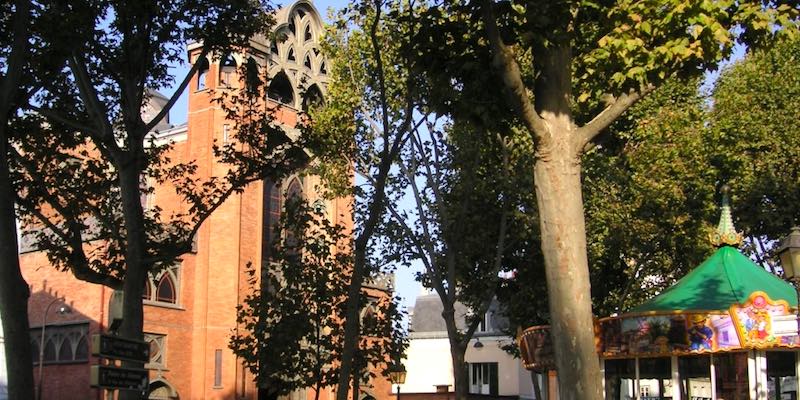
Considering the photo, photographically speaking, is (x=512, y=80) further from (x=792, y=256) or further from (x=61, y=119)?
(x=61, y=119)

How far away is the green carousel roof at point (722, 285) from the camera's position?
18.4 m

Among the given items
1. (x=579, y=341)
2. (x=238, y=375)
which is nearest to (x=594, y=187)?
(x=238, y=375)

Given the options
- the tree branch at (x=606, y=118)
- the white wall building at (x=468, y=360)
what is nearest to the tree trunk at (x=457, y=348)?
the tree branch at (x=606, y=118)

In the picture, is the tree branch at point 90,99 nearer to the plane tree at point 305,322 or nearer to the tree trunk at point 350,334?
the tree trunk at point 350,334

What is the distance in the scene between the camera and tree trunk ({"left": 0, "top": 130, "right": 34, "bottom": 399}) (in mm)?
10438

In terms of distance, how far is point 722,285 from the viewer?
19.0m

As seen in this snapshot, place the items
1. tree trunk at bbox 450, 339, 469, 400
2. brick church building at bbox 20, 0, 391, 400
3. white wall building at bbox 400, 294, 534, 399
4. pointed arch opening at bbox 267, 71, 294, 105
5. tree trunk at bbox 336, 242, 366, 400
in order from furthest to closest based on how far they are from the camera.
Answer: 1. white wall building at bbox 400, 294, 534, 399
2. pointed arch opening at bbox 267, 71, 294, 105
3. brick church building at bbox 20, 0, 391, 400
4. tree trunk at bbox 450, 339, 469, 400
5. tree trunk at bbox 336, 242, 366, 400

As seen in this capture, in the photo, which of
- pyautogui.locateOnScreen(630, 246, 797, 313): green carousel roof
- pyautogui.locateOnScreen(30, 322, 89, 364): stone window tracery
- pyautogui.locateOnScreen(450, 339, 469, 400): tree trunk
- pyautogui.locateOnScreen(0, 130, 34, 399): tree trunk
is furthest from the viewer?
pyautogui.locateOnScreen(30, 322, 89, 364): stone window tracery

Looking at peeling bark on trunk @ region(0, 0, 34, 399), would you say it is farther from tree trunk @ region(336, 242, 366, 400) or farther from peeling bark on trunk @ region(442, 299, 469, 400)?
peeling bark on trunk @ region(442, 299, 469, 400)

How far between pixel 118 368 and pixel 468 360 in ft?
141

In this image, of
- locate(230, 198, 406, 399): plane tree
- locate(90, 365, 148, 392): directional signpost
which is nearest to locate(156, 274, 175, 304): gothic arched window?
locate(230, 198, 406, 399): plane tree

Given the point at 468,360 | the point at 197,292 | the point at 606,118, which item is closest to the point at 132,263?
the point at 606,118

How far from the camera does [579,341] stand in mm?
9250

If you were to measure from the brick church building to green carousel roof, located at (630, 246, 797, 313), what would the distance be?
1383 centimetres
